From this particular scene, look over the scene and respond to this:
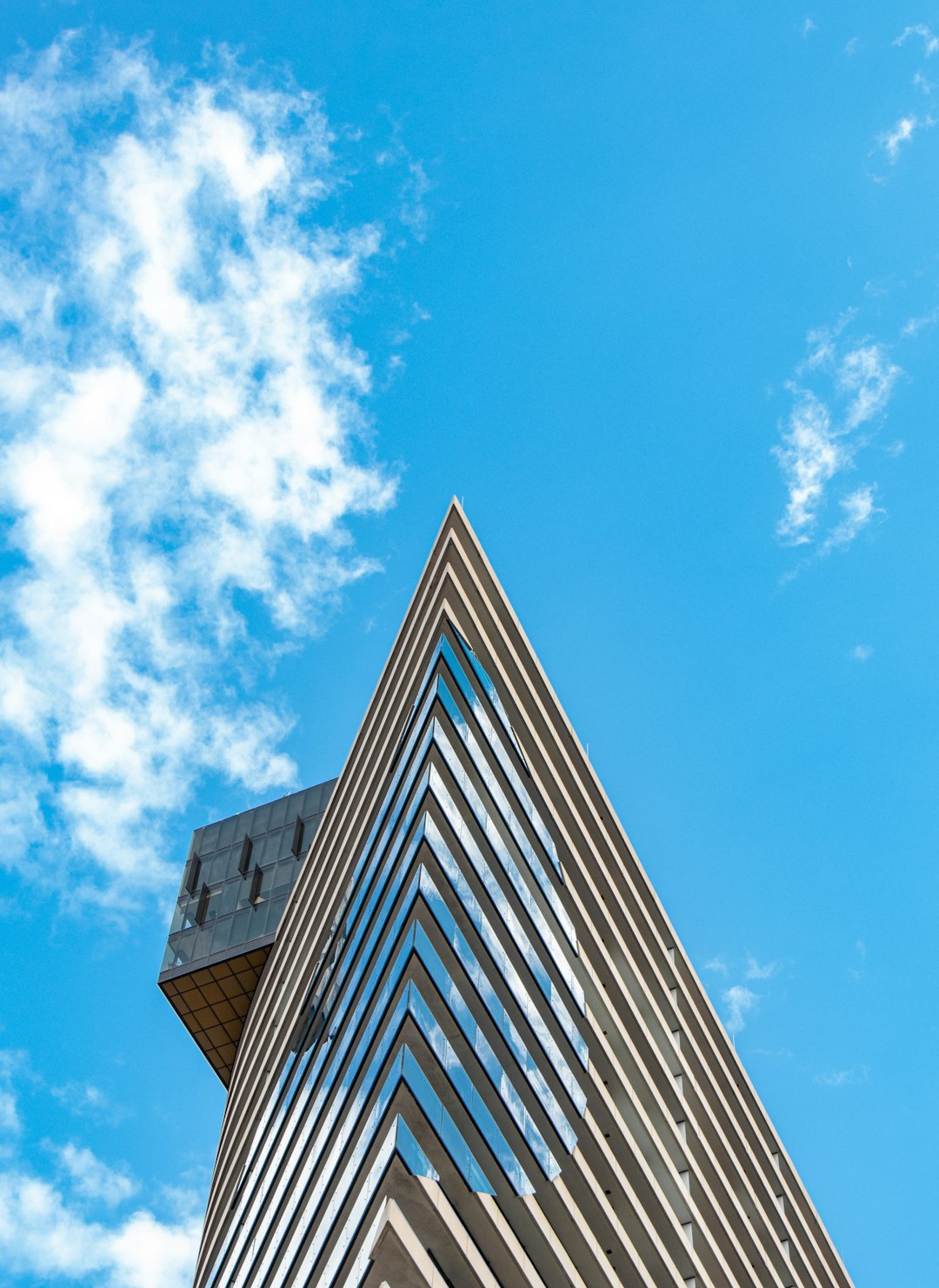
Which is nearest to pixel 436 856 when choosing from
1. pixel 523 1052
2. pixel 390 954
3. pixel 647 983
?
pixel 390 954

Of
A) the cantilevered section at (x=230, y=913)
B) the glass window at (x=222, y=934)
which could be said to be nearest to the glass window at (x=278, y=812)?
the cantilevered section at (x=230, y=913)

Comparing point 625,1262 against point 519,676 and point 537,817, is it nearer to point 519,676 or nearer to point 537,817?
point 537,817

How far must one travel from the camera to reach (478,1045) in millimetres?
39812

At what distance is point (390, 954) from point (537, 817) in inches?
Answer: 451

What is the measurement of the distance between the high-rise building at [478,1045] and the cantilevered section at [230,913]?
0.91 m

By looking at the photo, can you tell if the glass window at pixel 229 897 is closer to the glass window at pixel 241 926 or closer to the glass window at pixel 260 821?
the glass window at pixel 241 926

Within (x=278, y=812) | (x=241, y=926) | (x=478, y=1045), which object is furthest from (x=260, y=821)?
(x=478, y=1045)

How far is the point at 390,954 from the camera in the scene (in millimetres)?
40938

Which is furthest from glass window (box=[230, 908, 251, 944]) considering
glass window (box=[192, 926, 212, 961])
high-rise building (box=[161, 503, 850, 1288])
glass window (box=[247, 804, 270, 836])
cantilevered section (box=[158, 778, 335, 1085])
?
glass window (box=[247, 804, 270, 836])

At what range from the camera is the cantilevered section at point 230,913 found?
7006cm

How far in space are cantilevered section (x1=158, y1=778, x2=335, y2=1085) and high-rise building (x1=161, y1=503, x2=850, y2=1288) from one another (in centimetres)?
91

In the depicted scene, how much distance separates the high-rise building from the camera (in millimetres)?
37875

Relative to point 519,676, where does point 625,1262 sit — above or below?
below

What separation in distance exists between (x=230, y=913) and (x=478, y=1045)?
34.8 meters
